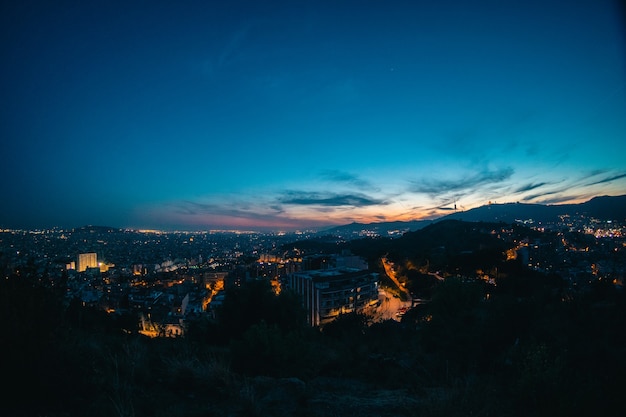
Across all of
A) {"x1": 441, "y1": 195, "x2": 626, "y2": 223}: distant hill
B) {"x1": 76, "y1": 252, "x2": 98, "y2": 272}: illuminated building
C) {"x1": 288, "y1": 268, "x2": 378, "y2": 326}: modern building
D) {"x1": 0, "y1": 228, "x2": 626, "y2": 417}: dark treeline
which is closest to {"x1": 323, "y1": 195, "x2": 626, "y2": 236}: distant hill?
{"x1": 441, "y1": 195, "x2": 626, "y2": 223}: distant hill

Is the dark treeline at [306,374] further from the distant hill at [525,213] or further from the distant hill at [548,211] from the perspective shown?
the distant hill at [548,211]

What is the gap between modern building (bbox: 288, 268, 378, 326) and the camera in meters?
35.5

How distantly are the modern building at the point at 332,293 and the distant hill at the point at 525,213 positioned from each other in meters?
38.0

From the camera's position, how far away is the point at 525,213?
103562 mm

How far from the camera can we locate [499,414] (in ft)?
9.63

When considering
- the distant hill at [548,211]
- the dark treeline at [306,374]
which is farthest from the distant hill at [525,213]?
the dark treeline at [306,374]

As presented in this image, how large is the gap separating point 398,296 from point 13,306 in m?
41.2

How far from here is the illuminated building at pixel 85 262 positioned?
59.8m

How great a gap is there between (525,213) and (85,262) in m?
124

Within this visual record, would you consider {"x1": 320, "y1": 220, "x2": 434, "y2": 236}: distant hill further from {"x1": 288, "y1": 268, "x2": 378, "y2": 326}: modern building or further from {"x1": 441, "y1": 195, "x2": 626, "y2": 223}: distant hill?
{"x1": 288, "y1": 268, "x2": 378, "y2": 326}: modern building

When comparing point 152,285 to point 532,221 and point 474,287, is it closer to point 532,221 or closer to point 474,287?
point 474,287

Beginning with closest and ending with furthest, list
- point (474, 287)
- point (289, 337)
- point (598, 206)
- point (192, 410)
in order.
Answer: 1. point (192, 410)
2. point (289, 337)
3. point (474, 287)
4. point (598, 206)

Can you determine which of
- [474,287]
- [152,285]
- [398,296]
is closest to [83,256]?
[152,285]

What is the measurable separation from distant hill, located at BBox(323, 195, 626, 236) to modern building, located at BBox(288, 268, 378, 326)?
38.0 metres
